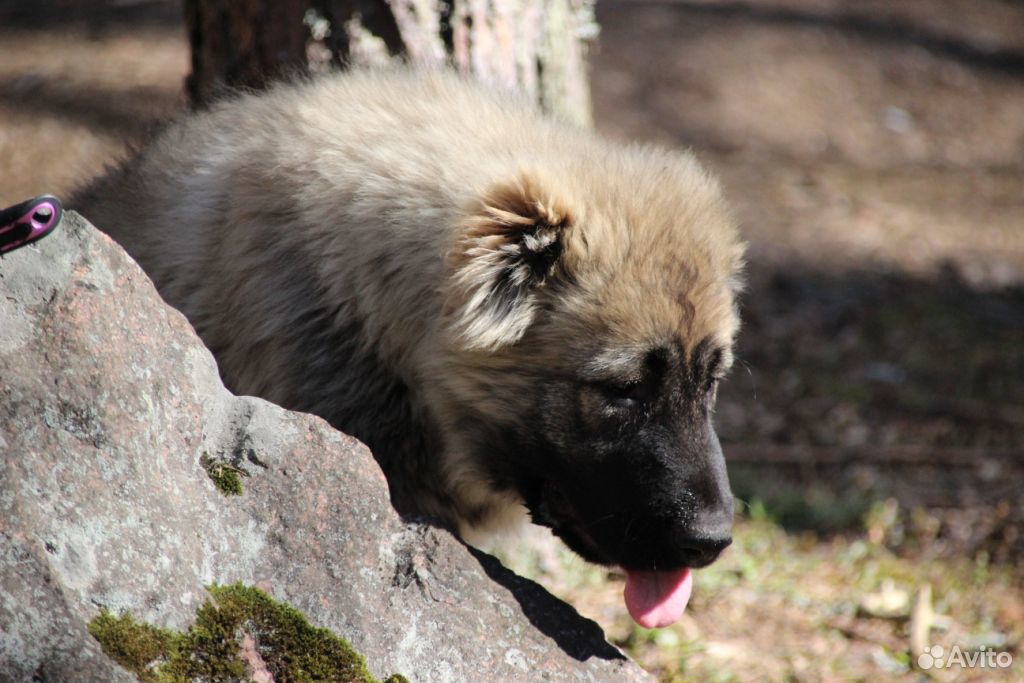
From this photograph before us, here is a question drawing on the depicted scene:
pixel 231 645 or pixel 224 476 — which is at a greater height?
pixel 224 476

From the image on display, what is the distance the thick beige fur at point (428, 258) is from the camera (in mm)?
3262

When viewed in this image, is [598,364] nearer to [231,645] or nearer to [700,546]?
[700,546]

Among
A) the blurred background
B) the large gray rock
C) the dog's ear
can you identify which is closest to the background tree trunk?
the blurred background

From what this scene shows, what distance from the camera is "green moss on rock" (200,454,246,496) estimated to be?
2852 millimetres

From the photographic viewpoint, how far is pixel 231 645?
8.64 feet

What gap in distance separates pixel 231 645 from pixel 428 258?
1.28 metres

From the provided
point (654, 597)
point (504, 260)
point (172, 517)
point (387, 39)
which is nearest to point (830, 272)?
point (387, 39)

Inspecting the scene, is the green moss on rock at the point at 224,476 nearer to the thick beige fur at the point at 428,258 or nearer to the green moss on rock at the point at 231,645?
the green moss on rock at the point at 231,645

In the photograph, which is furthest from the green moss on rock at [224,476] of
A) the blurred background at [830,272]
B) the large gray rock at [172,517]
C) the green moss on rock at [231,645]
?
the blurred background at [830,272]

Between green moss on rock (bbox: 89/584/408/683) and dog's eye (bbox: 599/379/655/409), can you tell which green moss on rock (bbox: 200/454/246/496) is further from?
dog's eye (bbox: 599/379/655/409)

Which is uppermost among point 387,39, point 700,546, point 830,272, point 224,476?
point 387,39

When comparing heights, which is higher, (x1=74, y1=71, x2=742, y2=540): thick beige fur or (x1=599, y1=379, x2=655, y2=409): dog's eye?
(x1=74, y1=71, x2=742, y2=540): thick beige fur

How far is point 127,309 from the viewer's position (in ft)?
9.27

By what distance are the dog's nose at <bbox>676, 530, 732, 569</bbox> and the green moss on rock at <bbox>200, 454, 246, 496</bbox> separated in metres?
1.25
